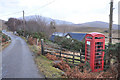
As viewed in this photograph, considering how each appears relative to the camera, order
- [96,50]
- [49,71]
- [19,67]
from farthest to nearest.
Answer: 1. [19,67]
2. [96,50]
3. [49,71]

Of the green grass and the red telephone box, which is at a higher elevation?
the red telephone box

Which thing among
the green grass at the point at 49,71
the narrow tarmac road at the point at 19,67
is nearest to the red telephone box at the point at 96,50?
the green grass at the point at 49,71

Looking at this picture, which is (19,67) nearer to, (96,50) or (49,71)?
(49,71)

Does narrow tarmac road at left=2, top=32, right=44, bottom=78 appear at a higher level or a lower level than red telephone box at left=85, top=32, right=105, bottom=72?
lower

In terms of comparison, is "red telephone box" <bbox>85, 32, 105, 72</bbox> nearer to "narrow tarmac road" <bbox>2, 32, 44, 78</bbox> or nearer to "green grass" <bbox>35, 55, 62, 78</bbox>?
"green grass" <bbox>35, 55, 62, 78</bbox>

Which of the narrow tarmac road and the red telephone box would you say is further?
the red telephone box

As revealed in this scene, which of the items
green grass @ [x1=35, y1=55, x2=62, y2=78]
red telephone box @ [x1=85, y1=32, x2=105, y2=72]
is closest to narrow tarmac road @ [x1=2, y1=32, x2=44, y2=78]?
green grass @ [x1=35, y1=55, x2=62, y2=78]

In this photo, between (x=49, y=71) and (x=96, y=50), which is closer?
(x=49, y=71)

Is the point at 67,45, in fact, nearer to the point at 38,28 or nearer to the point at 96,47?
the point at 96,47

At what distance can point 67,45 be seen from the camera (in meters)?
16.9

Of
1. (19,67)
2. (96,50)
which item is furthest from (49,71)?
(96,50)

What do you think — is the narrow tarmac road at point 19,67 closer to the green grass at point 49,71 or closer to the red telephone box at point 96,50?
the green grass at point 49,71

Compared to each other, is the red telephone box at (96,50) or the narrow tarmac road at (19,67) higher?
the red telephone box at (96,50)

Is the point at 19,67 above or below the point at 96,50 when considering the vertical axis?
below
